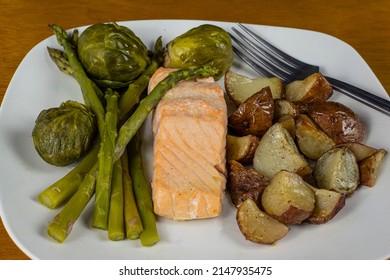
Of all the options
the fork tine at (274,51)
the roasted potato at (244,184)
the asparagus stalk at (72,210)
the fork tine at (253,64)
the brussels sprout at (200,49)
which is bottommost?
the asparagus stalk at (72,210)

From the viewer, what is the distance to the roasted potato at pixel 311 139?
134 inches

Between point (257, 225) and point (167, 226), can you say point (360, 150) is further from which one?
point (167, 226)

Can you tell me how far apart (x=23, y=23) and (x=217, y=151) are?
2105mm

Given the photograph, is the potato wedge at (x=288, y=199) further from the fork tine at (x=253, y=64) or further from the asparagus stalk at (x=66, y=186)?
the fork tine at (x=253, y=64)

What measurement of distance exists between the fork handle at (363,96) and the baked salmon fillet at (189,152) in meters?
0.81

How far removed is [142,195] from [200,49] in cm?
109

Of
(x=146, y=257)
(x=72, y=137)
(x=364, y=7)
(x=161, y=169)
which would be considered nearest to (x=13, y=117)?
(x=72, y=137)

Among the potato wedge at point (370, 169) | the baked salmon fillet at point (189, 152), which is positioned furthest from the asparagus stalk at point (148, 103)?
the potato wedge at point (370, 169)

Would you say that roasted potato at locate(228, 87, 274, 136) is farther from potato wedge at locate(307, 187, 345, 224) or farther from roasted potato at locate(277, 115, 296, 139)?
potato wedge at locate(307, 187, 345, 224)

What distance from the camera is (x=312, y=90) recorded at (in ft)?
12.1

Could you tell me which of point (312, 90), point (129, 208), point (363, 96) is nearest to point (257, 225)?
point (129, 208)

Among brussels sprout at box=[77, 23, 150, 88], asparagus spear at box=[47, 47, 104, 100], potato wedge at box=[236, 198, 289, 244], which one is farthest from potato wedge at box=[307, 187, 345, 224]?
asparagus spear at box=[47, 47, 104, 100]
